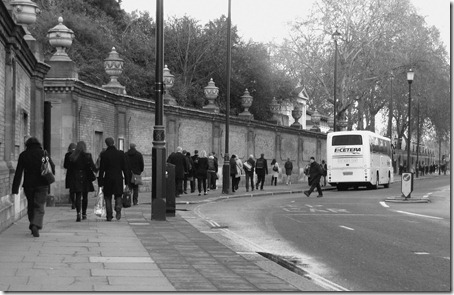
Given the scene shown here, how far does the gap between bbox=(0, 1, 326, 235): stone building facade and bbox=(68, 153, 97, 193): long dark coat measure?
3.98 ft

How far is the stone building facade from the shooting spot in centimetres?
1639

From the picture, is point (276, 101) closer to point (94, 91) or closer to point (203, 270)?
point (94, 91)

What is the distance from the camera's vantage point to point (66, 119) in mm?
24703

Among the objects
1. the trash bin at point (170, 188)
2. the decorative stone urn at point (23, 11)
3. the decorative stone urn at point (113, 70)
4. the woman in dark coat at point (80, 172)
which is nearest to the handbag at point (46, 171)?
the woman in dark coat at point (80, 172)

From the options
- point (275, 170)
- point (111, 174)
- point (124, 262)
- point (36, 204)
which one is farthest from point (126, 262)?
point (275, 170)

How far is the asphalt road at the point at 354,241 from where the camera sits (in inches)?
383

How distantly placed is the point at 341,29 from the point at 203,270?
51.0 m

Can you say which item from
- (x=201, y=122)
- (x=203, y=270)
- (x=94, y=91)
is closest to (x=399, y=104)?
(x=201, y=122)

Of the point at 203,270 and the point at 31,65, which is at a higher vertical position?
the point at 31,65

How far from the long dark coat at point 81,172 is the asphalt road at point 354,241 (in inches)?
120

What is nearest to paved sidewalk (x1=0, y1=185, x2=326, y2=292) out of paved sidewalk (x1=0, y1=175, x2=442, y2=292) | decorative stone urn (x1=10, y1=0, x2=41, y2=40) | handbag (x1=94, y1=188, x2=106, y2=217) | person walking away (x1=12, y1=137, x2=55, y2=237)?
paved sidewalk (x1=0, y1=175, x2=442, y2=292)

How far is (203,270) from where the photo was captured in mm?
9797

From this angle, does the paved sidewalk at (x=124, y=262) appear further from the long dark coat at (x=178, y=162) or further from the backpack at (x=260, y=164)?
the backpack at (x=260, y=164)

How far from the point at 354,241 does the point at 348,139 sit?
31103mm
